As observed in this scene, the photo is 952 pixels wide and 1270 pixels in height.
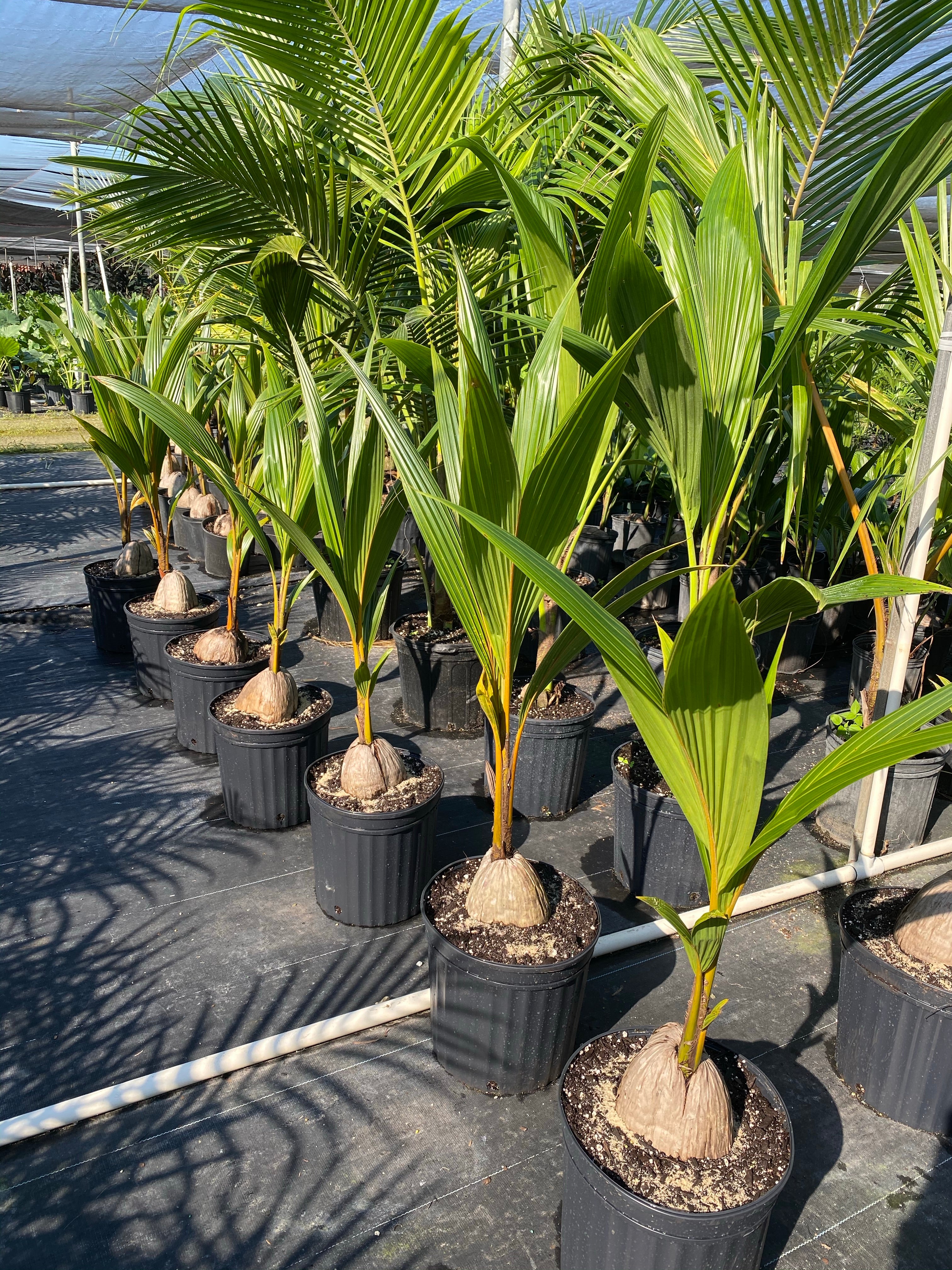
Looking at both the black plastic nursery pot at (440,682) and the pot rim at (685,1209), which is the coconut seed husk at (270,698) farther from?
the pot rim at (685,1209)

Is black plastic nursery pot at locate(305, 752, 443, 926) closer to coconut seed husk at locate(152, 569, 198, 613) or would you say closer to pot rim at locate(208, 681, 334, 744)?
pot rim at locate(208, 681, 334, 744)

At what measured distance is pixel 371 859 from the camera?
195cm

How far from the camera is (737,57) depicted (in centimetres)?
294

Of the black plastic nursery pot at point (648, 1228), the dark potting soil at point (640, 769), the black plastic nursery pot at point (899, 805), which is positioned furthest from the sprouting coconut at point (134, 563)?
the black plastic nursery pot at point (648, 1228)

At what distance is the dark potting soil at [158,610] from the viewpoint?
307 centimetres

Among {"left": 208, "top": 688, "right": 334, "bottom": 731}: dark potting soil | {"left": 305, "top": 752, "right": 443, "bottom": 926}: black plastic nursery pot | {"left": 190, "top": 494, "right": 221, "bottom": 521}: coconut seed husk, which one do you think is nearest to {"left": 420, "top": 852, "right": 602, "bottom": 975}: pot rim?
{"left": 305, "top": 752, "right": 443, "bottom": 926}: black plastic nursery pot

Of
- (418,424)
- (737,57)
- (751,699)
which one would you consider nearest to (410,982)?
(751,699)

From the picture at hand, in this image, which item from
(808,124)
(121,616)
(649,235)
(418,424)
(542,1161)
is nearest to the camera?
(542,1161)

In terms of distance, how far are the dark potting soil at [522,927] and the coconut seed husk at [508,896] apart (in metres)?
0.01

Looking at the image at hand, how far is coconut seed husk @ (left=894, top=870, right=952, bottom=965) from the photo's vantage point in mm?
1499

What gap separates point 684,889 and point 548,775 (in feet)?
1.61

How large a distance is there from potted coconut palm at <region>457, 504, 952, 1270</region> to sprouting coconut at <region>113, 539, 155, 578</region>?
105 inches

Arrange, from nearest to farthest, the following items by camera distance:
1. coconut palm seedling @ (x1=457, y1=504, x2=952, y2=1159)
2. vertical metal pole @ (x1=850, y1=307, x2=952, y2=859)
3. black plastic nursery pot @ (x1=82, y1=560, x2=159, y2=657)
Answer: coconut palm seedling @ (x1=457, y1=504, x2=952, y2=1159), vertical metal pole @ (x1=850, y1=307, x2=952, y2=859), black plastic nursery pot @ (x1=82, y1=560, x2=159, y2=657)

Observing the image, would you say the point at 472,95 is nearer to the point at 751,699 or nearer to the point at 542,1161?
the point at 751,699
